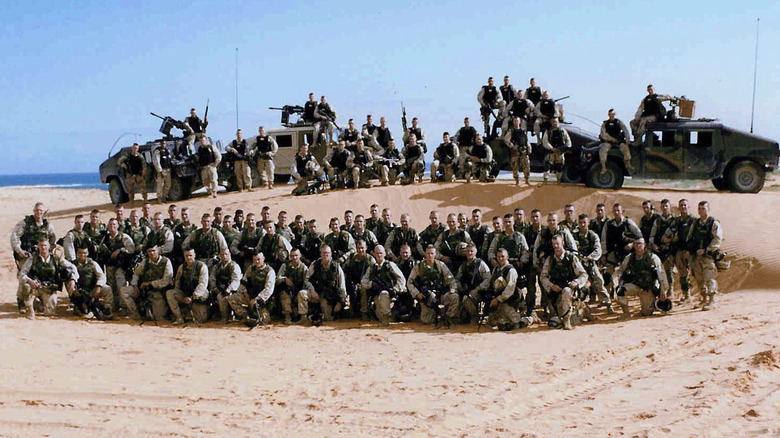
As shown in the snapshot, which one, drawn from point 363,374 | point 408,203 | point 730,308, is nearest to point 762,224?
point 730,308

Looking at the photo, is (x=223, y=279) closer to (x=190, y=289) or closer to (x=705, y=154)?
(x=190, y=289)

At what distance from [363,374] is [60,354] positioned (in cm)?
371

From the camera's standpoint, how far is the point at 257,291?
1219 centimetres

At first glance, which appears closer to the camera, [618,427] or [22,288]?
[618,427]

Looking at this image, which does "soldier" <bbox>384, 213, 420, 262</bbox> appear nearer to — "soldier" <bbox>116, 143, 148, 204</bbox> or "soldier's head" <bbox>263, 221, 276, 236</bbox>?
"soldier's head" <bbox>263, 221, 276, 236</bbox>

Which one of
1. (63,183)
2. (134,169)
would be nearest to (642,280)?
(134,169)

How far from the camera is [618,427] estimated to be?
680 cm

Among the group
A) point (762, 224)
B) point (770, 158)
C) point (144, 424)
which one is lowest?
point (144, 424)

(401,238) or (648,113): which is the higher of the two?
(648,113)

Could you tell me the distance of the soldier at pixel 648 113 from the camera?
1689cm

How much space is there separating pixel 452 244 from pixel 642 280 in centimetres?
294

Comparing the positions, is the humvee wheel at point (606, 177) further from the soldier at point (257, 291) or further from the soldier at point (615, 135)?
the soldier at point (257, 291)

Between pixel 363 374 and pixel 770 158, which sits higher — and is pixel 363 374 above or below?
below

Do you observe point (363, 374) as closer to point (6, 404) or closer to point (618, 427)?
point (618, 427)
